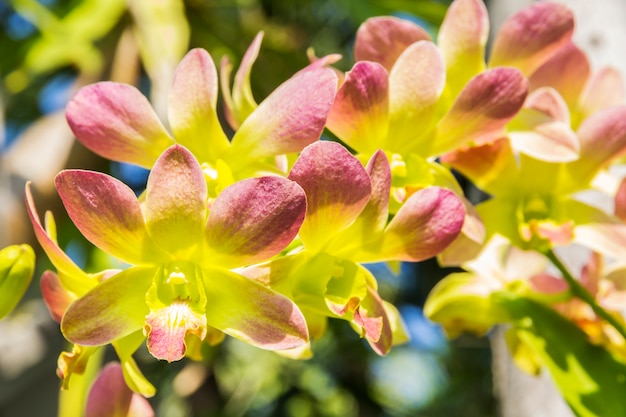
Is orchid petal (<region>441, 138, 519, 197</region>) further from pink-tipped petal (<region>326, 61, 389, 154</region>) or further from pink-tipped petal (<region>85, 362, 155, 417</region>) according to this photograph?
pink-tipped petal (<region>85, 362, 155, 417</region>)

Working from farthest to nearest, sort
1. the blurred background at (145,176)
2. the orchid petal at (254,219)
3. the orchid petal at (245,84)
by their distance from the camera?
1. the blurred background at (145,176)
2. the orchid petal at (245,84)
3. the orchid petal at (254,219)

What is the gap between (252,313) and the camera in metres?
0.32

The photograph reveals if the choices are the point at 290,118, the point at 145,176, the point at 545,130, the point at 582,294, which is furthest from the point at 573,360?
the point at 145,176

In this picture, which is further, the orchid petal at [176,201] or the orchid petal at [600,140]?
the orchid petal at [600,140]

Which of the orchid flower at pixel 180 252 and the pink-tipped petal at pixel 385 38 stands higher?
the pink-tipped petal at pixel 385 38

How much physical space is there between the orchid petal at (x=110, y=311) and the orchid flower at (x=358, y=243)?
57 mm

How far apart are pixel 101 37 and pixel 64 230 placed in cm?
57

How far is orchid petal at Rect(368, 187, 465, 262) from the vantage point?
346mm

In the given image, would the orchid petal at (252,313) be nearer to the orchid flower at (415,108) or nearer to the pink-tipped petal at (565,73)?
the orchid flower at (415,108)

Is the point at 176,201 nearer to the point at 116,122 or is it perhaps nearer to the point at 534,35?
the point at 116,122

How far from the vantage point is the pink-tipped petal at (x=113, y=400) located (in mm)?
368

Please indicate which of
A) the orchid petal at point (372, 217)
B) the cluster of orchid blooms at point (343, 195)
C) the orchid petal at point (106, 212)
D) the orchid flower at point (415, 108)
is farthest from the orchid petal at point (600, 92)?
the orchid petal at point (106, 212)

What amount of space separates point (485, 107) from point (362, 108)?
77 mm

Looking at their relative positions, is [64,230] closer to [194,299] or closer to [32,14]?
[32,14]
